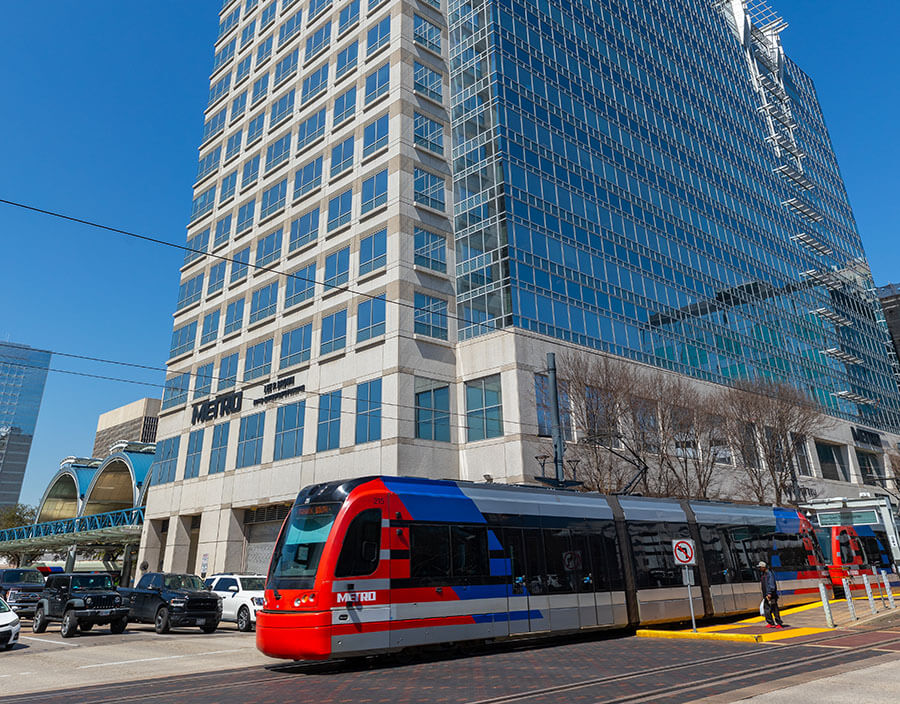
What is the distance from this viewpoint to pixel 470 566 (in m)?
14.2

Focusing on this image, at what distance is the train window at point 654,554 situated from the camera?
59.8 ft

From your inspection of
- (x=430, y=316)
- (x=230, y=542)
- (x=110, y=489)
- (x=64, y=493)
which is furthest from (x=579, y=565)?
(x=64, y=493)

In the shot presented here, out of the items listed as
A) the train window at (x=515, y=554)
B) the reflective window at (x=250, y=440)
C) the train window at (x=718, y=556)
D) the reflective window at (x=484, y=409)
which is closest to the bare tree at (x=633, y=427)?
the reflective window at (x=484, y=409)

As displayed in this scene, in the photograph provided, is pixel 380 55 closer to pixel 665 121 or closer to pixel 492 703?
pixel 665 121

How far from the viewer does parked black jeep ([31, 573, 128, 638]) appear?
2030 cm

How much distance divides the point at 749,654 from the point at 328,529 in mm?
9126

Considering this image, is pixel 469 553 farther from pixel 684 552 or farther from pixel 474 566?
pixel 684 552

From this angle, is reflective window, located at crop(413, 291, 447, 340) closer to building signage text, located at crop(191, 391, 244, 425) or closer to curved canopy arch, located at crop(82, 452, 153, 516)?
building signage text, located at crop(191, 391, 244, 425)

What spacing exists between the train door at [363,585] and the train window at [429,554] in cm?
67

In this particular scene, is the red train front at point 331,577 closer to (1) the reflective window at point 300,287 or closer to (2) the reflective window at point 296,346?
(2) the reflective window at point 296,346

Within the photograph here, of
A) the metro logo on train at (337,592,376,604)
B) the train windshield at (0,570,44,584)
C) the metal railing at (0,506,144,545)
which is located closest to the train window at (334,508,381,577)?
the metro logo on train at (337,592,376,604)

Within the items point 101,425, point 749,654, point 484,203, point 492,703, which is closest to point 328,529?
point 492,703

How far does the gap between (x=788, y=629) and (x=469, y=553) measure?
30.6 ft

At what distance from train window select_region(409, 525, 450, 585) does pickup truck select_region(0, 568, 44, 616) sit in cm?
2014
